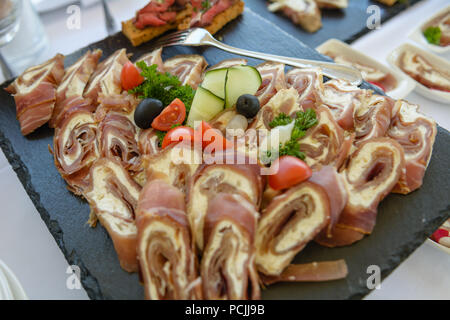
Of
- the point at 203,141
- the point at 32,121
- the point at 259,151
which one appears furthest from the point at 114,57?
the point at 259,151

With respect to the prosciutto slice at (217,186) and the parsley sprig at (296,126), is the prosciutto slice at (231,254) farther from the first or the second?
the parsley sprig at (296,126)

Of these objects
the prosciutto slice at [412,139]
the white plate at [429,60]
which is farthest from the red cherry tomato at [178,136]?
the white plate at [429,60]

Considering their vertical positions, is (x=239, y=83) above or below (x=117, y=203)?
above

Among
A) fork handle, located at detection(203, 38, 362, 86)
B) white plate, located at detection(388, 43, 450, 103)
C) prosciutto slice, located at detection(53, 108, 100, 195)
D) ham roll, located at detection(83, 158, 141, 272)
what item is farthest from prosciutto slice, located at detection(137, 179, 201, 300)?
white plate, located at detection(388, 43, 450, 103)

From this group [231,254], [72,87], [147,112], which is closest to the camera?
[231,254]

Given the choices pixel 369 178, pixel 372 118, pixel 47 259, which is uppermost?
pixel 372 118

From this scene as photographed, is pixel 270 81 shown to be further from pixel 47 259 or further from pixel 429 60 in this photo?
pixel 47 259

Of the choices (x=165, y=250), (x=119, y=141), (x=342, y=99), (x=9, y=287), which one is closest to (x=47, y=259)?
(x=9, y=287)
